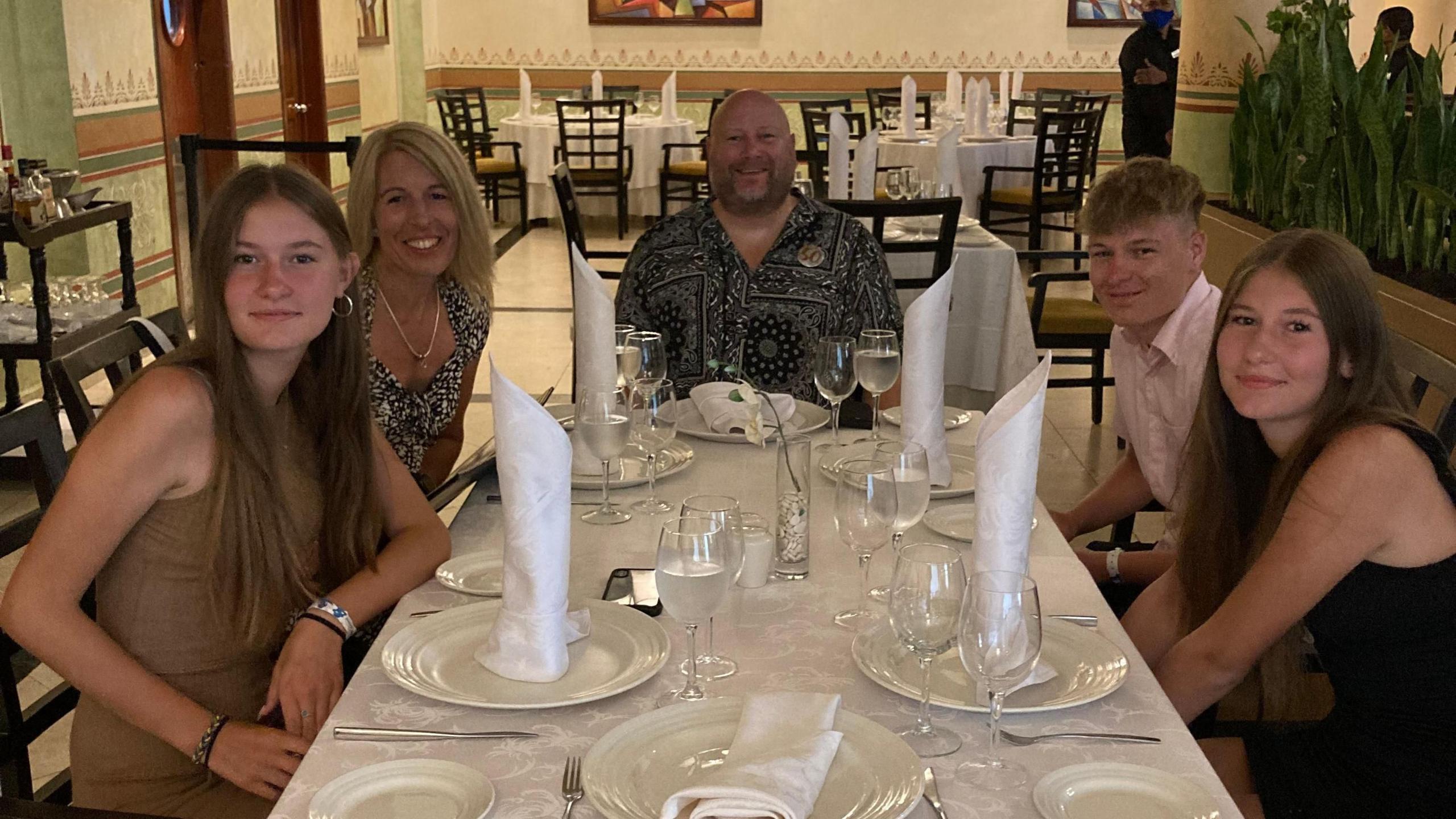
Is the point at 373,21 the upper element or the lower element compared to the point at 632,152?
upper

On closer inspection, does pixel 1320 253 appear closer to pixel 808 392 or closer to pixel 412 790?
pixel 412 790

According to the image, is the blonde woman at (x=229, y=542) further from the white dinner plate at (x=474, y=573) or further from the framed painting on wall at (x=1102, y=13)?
the framed painting on wall at (x=1102, y=13)

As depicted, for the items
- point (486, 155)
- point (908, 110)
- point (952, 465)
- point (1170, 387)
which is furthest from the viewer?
point (486, 155)

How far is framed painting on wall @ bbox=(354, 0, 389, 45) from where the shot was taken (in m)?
9.41

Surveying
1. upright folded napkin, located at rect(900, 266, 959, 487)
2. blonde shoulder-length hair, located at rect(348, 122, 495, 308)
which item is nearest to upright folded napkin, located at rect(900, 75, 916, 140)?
blonde shoulder-length hair, located at rect(348, 122, 495, 308)

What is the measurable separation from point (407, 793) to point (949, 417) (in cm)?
153

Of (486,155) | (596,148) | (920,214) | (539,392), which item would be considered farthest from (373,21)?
(920,214)

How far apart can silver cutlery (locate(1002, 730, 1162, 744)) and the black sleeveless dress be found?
48 cm

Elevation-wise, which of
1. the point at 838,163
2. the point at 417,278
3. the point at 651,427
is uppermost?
the point at 838,163

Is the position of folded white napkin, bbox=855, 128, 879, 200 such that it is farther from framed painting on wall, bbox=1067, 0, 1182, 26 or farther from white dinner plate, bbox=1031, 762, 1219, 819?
framed painting on wall, bbox=1067, 0, 1182, 26

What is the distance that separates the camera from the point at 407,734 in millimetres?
1351

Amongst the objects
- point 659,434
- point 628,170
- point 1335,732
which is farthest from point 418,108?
point 1335,732

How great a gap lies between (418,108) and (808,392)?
8.23 meters

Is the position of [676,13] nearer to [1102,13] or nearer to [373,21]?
[373,21]
